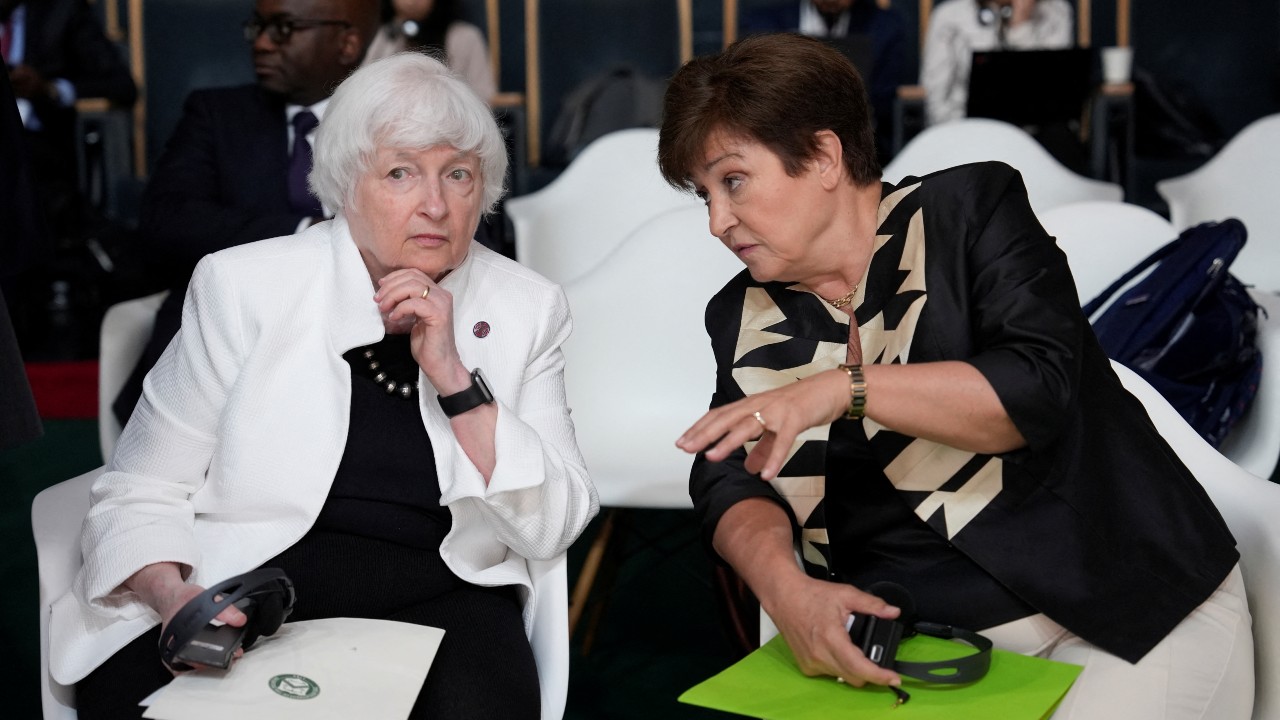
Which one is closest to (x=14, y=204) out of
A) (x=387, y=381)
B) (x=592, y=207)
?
(x=387, y=381)

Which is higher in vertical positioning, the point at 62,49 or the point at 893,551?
the point at 62,49

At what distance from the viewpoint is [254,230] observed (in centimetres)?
292

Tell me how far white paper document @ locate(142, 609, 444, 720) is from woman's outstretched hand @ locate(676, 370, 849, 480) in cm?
46

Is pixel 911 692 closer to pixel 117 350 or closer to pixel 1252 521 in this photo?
pixel 1252 521

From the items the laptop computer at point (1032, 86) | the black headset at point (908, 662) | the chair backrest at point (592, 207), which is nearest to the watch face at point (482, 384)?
the black headset at point (908, 662)

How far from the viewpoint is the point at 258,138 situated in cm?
311

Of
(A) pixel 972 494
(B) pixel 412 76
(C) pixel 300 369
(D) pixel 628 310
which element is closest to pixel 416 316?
(C) pixel 300 369

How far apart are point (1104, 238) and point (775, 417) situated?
1724 millimetres

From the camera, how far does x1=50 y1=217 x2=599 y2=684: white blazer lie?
5.71 feet

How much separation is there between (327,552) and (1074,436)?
1.00 metres

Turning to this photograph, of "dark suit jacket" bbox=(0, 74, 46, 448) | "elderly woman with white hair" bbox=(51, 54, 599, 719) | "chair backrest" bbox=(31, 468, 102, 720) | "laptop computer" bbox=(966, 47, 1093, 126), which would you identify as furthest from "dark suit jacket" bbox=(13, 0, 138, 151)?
"elderly woman with white hair" bbox=(51, 54, 599, 719)

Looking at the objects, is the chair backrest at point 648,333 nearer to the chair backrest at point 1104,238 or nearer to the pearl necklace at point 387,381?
the chair backrest at point 1104,238

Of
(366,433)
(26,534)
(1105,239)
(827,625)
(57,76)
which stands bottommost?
(26,534)

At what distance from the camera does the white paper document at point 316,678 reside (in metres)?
1.49
